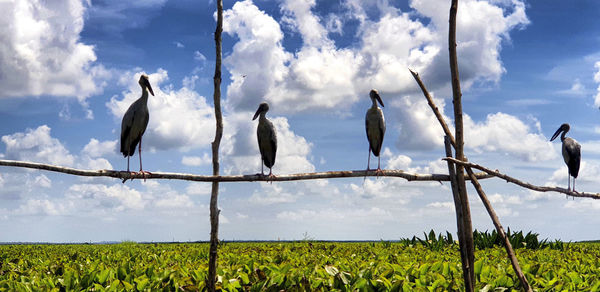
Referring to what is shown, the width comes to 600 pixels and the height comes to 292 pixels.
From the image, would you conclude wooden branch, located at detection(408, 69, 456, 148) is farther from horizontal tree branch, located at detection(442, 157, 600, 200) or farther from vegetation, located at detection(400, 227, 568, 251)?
vegetation, located at detection(400, 227, 568, 251)

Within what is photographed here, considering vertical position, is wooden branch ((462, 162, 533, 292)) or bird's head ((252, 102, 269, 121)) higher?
bird's head ((252, 102, 269, 121))

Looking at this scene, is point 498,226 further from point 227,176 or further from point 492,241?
point 492,241

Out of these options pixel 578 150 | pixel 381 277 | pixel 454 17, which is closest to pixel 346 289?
pixel 381 277

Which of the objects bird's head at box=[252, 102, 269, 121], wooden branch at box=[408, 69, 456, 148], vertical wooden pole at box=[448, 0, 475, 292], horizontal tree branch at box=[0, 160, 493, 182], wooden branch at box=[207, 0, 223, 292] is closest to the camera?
vertical wooden pole at box=[448, 0, 475, 292]

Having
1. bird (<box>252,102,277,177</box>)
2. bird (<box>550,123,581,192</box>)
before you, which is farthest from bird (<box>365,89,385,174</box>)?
bird (<box>550,123,581,192</box>)

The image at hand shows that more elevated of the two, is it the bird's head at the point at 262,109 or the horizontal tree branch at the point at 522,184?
the bird's head at the point at 262,109

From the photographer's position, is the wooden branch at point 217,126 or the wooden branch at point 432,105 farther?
the wooden branch at point 432,105

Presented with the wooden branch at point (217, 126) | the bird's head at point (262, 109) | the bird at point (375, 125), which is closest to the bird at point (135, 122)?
the bird's head at point (262, 109)

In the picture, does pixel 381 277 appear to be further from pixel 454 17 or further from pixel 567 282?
pixel 454 17

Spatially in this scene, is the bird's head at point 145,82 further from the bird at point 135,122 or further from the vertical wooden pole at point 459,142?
the vertical wooden pole at point 459,142

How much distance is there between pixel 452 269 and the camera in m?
5.26

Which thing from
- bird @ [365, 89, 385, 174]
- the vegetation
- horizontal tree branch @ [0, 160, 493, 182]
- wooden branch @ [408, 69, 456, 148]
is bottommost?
the vegetation

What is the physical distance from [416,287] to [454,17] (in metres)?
2.55

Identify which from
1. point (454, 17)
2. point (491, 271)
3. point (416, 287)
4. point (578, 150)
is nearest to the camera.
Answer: point (416, 287)
